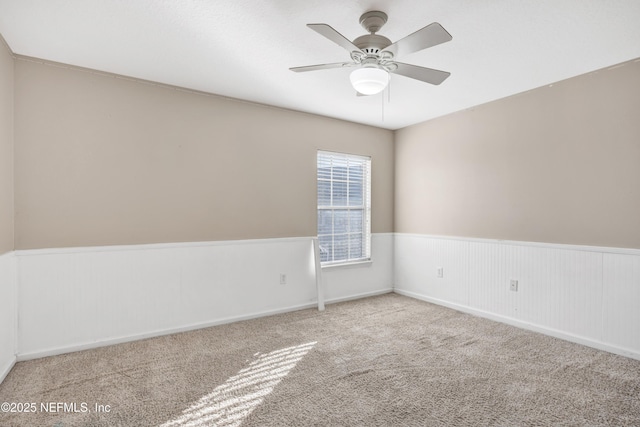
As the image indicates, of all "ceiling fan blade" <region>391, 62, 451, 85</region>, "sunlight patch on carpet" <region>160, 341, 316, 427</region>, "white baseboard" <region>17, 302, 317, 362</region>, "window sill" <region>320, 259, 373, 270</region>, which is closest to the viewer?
"sunlight patch on carpet" <region>160, 341, 316, 427</region>

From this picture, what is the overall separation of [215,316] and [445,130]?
11.7ft

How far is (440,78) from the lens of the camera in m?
2.33

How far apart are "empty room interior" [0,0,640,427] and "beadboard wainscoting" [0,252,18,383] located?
0.02 meters

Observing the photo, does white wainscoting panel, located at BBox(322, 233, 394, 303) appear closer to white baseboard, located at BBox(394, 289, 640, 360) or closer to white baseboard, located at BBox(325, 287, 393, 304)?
white baseboard, located at BBox(325, 287, 393, 304)

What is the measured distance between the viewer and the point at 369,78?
7.08 ft

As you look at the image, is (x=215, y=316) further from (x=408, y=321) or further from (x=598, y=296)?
(x=598, y=296)

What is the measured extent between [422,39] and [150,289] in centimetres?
308

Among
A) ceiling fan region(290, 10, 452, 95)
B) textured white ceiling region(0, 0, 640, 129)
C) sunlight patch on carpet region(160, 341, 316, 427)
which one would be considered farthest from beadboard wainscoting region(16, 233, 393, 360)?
ceiling fan region(290, 10, 452, 95)

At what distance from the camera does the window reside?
14.5 ft

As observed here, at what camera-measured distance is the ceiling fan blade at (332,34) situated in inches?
69.8

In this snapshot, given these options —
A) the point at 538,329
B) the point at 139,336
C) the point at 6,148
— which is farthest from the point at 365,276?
the point at 6,148

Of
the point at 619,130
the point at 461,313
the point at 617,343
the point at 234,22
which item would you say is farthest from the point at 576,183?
the point at 234,22

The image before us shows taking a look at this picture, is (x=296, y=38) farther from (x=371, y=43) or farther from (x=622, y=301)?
(x=622, y=301)

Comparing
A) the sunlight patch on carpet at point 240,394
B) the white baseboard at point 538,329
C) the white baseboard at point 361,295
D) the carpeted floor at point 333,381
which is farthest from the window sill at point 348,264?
the sunlight patch on carpet at point 240,394
